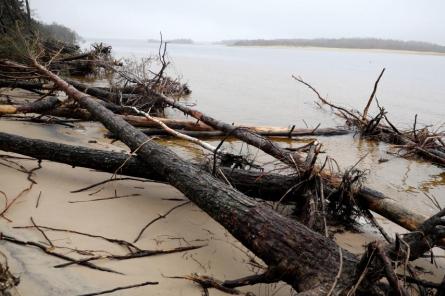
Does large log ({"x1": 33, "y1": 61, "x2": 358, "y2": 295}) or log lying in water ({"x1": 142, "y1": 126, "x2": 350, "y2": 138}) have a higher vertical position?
large log ({"x1": 33, "y1": 61, "x2": 358, "y2": 295})

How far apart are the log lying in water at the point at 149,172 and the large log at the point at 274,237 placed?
687 millimetres

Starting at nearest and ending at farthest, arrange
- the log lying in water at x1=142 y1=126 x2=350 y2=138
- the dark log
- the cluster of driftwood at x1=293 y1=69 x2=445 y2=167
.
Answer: the log lying in water at x1=142 y1=126 x2=350 y2=138 < the cluster of driftwood at x1=293 y1=69 x2=445 y2=167 < the dark log

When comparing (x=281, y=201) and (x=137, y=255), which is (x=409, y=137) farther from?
(x=137, y=255)

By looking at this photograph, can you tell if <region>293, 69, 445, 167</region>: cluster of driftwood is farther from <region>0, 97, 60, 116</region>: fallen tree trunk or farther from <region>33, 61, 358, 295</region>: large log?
<region>33, 61, 358, 295</region>: large log

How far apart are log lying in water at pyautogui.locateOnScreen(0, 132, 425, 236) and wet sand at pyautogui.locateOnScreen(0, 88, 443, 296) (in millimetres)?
210

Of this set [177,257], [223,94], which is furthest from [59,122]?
[223,94]

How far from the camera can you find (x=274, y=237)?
267 cm

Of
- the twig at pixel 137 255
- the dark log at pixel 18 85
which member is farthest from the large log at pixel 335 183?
the dark log at pixel 18 85

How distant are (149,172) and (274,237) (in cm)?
205

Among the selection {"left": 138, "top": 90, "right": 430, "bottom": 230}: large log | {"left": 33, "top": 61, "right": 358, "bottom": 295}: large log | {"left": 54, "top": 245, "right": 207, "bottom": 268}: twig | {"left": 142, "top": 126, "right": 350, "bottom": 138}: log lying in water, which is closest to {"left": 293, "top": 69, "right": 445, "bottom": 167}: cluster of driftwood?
{"left": 142, "top": 126, "right": 350, "bottom": 138}: log lying in water

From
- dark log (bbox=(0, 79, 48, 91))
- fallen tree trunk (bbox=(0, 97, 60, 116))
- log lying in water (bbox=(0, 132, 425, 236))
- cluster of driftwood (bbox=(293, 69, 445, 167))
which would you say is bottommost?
cluster of driftwood (bbox=(293, 69, 445, 167))

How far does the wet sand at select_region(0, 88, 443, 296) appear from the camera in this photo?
2615 millimetres

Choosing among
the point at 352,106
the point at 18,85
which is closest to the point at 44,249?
the point at 18,85

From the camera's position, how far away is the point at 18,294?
7.59ft
